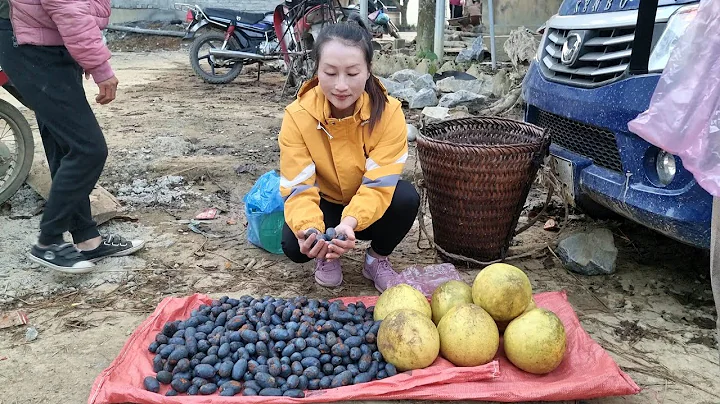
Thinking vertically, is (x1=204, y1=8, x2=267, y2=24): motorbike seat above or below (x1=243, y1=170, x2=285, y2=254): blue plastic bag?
above

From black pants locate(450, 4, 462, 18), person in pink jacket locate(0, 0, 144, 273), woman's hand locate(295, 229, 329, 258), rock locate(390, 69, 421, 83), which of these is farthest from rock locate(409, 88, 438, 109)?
black pants locate(450, 4, 462, 18)

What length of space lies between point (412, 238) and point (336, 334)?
5.04 feet

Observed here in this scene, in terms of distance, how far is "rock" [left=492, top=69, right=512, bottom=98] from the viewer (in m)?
7.45

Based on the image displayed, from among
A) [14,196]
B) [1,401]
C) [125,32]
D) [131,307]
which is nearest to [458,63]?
[14,196]

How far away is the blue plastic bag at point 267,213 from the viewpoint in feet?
10.9

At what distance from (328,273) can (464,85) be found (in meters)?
5.46

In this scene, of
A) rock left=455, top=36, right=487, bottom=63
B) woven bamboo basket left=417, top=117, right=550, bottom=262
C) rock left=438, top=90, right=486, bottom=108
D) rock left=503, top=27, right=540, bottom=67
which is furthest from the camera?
rock left=455, top=36, right=487, bottom=63

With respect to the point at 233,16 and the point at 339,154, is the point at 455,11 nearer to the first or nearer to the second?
the point at 233,16

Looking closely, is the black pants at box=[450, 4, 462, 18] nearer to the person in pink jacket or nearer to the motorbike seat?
the motorbike seat

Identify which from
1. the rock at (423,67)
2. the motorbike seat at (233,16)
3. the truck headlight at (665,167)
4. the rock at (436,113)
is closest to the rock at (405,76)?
the rock at (423,67)

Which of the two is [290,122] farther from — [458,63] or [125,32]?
[125,32]

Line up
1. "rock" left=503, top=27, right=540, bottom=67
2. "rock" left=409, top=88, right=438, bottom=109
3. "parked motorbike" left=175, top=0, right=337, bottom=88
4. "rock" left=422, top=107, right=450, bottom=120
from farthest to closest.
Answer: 1. "parked motorbike" left=175, top=0, right=337, bottom=88
2. "rock" left=503, top=27, right=540, bottom=67
3. "rock" left=409, top=88, right=438, bottom=109
4. "rock" left=422, top=107, right=450, bottom=120

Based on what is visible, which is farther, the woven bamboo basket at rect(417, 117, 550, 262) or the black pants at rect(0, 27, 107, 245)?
the woven bamboo basket at rect(417, 117, 550, 262)

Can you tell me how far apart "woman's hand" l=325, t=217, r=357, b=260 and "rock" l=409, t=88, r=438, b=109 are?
489cm
